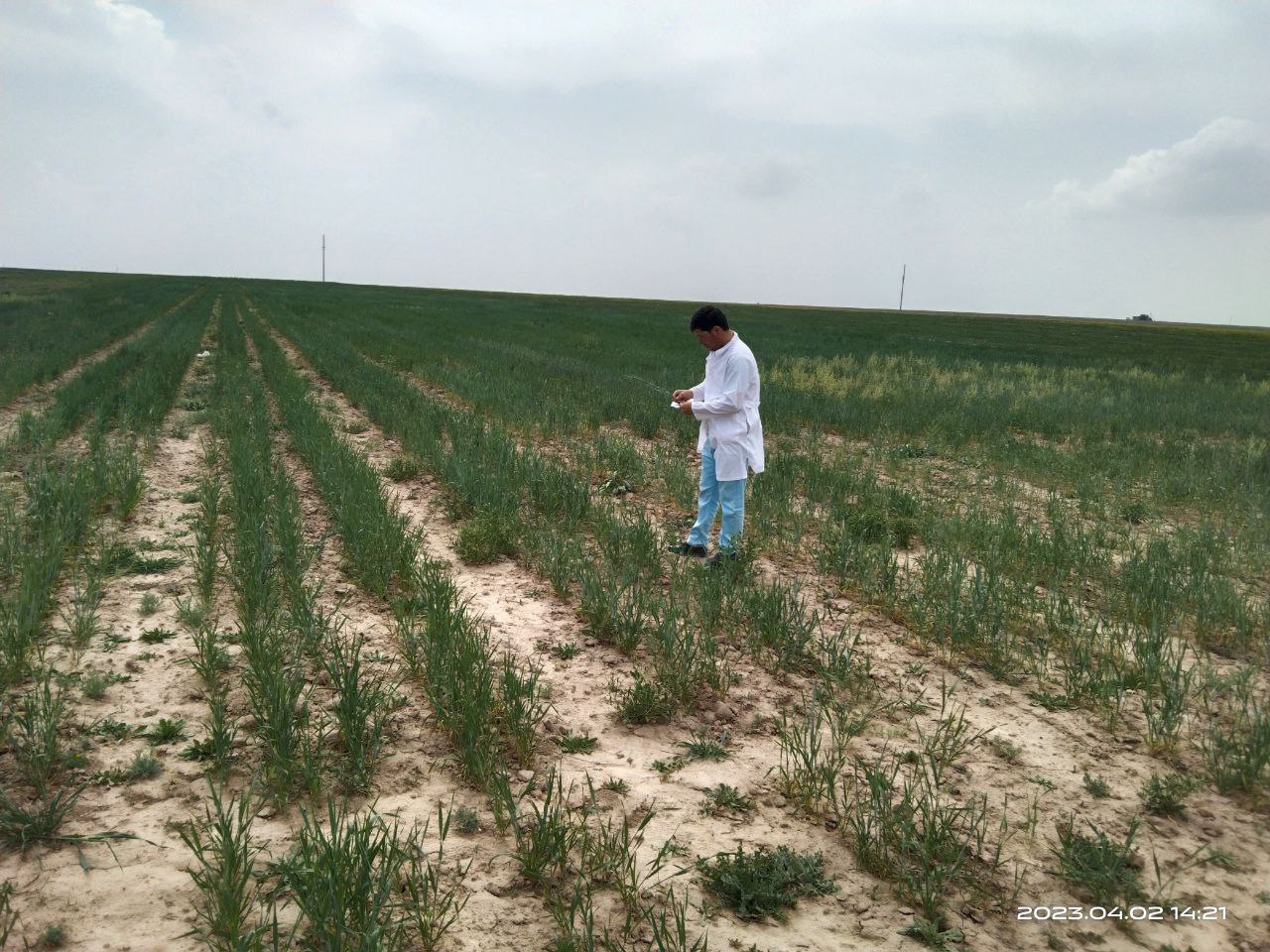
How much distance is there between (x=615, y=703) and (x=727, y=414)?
Answer: 2663mm

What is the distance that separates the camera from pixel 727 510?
5914 mm

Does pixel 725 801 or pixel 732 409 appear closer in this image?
pixel 725 801

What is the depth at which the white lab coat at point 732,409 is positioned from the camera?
Result: 5727 millimetres

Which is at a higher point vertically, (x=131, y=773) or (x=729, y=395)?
(x=729, y=395)

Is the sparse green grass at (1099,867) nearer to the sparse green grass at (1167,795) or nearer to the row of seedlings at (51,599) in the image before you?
the sparse green grass at (1167,795)

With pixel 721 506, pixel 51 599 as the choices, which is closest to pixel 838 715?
pixel 721 506

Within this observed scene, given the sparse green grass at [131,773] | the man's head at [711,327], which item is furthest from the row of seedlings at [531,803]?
the man's head at [711,327]

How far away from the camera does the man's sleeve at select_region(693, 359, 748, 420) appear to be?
5.71m

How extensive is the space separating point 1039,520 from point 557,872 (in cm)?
627

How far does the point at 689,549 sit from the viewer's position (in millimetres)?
6027

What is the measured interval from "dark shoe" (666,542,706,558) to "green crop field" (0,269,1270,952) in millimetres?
343

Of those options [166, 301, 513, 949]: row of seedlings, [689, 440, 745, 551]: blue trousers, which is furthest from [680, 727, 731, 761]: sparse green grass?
[689, 440, 745, 551]: blue trousers

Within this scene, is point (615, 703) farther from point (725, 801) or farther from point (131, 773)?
point (131, 773)

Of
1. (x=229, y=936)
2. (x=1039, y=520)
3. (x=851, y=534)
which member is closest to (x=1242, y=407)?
(x=1039, y=520)
